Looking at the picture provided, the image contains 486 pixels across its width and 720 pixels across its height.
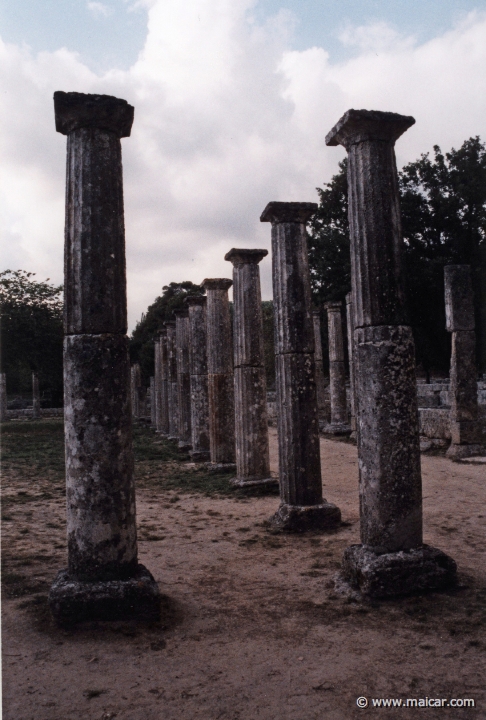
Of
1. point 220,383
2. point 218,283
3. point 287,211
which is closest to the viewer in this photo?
point 287,211

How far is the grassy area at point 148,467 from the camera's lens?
1045 cm

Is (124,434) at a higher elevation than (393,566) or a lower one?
higher

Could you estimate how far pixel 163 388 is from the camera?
2192cm

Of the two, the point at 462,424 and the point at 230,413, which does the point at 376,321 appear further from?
the point at 462,424

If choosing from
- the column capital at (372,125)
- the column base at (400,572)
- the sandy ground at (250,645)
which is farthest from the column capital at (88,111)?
the column base at (400,572)

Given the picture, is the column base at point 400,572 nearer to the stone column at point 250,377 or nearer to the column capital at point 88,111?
the column capital at point 88,111

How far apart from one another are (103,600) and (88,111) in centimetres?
388

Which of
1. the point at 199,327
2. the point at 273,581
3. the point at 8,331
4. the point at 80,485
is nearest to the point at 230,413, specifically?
the point at 199,327

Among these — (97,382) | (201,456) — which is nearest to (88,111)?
(97,382)

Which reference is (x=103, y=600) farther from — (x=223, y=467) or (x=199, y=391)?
(x=199, y=391)

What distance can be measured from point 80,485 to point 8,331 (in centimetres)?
2053

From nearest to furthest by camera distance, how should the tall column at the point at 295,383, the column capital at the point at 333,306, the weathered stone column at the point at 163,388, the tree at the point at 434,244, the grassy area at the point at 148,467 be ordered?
the tall column at the point at 295,383 < the grassy area at the point at 148,467 < the column capital at the point at 333,306 < the weathered stone column at the point at 163,388 < the tree at the point at 434,244

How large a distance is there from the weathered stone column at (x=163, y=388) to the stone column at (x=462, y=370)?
11039mm

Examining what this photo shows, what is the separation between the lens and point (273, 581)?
208 inches
